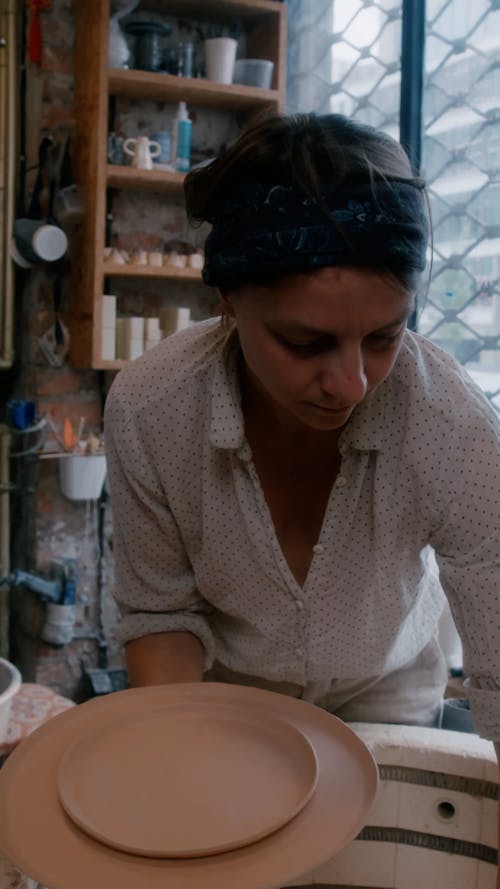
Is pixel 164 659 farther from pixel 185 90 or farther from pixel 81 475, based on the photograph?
pixel 185 90

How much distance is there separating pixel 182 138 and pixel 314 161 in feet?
6.05

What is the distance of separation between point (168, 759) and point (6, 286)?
75.6 inches

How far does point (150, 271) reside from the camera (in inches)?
97.6

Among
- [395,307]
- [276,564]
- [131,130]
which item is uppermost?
[131,130]

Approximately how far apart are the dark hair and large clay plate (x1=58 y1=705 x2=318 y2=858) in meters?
0.47

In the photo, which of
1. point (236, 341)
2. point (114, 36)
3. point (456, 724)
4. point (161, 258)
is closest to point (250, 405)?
point (236, 341)

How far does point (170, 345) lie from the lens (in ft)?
3.75

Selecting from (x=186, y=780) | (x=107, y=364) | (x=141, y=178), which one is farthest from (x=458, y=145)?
(x=186, y=780)

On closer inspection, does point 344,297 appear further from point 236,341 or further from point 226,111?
point 226,111

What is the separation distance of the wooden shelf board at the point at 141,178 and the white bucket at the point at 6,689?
152cm

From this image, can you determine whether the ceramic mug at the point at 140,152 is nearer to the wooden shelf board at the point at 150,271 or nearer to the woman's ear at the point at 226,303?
the wooden shelf board at the point at 150,271

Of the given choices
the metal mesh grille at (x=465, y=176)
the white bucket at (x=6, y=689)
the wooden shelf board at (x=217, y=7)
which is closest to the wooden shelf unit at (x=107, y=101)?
the wooden shelf board at (x=217, y=7)

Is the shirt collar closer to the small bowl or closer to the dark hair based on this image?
the dark hair

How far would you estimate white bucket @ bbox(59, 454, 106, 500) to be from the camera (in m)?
2.51
